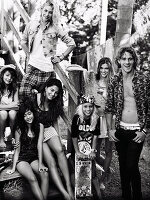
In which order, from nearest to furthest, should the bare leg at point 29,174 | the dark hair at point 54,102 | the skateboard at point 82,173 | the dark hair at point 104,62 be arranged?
the bare leg at point 29,174 → the dark hair at point 54,102 → the skateboard at point 82,173 → the dark hair at point 104,62

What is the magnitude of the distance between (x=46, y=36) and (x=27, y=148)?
118 cm

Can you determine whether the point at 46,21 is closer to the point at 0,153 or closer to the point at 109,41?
the point at 109,41

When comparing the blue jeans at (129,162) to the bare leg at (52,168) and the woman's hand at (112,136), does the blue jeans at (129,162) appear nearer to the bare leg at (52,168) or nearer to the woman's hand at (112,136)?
the woman's hand at (112,136)

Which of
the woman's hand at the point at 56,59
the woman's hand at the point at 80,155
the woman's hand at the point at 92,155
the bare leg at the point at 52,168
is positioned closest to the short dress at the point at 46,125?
the bare leg at the point at 52,168

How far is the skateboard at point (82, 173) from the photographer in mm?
3658

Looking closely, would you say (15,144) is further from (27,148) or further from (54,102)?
(54,102)

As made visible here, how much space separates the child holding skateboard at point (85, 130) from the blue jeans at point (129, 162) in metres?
0.26

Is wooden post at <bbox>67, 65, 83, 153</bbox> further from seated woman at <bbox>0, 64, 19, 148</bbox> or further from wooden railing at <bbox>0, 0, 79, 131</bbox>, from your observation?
seated woman at <bbox>0, 64, 19, 148</bbox>

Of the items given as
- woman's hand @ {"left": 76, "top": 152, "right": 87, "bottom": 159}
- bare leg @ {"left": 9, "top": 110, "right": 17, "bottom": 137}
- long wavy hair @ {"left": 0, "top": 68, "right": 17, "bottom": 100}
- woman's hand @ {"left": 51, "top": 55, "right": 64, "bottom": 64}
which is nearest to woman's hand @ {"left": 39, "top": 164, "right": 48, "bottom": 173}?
woman's hand @ {"left": 76, "top": 152, "right": 87, "bottom": 159}

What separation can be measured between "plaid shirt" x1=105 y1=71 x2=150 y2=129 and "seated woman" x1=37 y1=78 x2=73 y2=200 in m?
0.55

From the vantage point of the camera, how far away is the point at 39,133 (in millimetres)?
3529

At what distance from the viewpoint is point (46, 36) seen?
3.54 metres

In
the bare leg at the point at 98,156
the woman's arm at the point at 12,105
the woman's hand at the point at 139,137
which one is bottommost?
the bare leg at the point at 98,156

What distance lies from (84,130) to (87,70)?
0.66m
